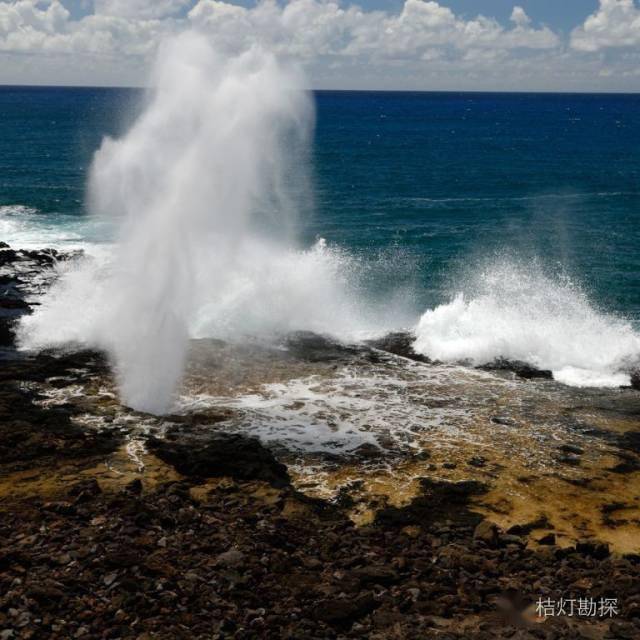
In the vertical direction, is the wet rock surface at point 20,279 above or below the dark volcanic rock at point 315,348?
below

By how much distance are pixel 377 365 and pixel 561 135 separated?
120m

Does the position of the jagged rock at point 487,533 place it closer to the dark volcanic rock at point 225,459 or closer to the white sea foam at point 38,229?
the dark volcanic rock at point 225,459

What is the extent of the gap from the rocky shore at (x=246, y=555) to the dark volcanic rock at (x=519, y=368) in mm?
5863

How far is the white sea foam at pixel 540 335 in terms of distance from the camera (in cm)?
2814

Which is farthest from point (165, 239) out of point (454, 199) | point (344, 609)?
point (454, 199)

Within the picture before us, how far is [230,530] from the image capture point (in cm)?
1661

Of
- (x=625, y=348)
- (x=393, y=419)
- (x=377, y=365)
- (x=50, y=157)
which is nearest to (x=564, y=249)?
(x=625, y=348)

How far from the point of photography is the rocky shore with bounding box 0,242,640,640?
45.0 ft

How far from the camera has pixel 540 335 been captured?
29719 mm

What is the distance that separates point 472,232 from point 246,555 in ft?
128

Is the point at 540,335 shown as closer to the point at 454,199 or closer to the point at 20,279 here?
the point at 20,279

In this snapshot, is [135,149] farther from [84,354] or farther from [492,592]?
[492,592]

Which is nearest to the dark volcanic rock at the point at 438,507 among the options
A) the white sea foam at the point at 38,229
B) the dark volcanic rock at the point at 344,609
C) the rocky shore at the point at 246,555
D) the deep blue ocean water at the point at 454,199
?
the rocky shore at the point at 246,555

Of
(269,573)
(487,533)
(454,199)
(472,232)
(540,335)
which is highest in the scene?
(454,199)
